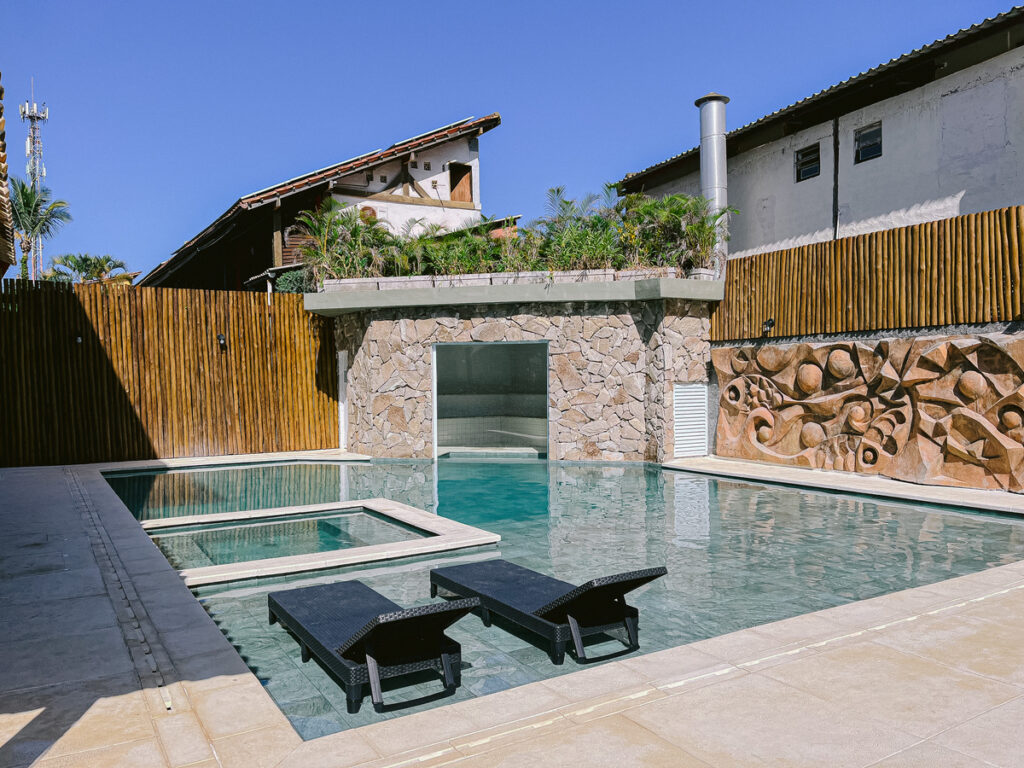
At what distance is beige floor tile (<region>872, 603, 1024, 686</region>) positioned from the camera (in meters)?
3.92

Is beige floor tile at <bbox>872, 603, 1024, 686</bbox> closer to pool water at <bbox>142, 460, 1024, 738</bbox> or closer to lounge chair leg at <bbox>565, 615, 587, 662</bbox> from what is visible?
pool water at <bbox>142, 460, 1024, 738</bbox>

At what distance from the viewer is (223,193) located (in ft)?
107

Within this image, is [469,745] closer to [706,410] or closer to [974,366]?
[974,366]

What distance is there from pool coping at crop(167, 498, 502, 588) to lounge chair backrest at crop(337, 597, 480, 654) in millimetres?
2618

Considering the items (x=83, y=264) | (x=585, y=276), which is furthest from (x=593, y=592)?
(x=83, y=264)

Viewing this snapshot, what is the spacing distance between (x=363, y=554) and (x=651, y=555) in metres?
2.51

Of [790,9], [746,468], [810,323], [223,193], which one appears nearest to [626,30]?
[790,9]

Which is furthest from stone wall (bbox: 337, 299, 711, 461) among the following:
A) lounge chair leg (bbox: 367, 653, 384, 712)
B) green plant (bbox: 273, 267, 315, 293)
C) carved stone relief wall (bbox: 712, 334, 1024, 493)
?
lounge chair leg (bbox: 367, 653, 384, 712)

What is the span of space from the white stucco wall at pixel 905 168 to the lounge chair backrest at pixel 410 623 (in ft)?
39.4

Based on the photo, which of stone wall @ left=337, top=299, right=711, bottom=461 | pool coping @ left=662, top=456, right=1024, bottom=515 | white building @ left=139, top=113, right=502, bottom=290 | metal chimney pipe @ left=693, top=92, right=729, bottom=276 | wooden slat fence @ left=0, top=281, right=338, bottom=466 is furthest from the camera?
white building @ left=139, top=113, right=502, bottom=290

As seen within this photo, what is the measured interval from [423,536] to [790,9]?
11429 mm

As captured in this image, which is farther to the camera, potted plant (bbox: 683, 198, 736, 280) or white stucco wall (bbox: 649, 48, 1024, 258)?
potted plant (bbox: 683, 198, 736, 280)

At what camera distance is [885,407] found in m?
10.8

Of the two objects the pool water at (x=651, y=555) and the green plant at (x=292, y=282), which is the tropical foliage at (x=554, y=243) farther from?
the pool water at (x=651, y=555)
